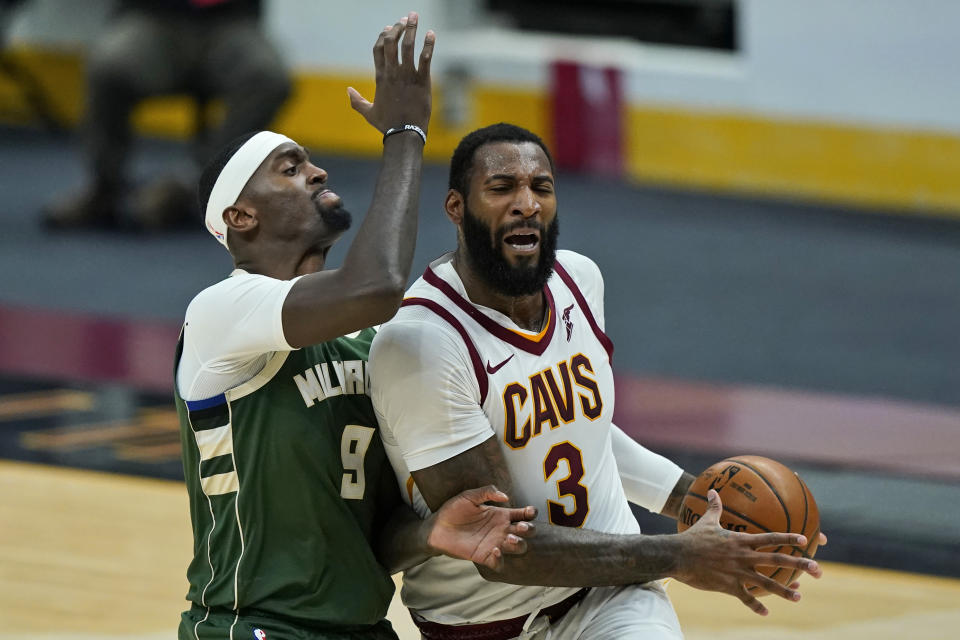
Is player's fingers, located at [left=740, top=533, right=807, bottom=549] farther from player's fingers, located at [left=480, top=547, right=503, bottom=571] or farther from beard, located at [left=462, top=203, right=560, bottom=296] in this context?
beard, located at [left=462, top=203, right=560, bottom=296]

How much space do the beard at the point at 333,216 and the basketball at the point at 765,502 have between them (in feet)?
3.73

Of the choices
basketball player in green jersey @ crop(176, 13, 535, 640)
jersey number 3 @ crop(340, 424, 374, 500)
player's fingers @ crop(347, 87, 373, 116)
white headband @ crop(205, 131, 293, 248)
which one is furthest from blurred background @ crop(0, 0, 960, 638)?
player's fingers @ crop(347, 87, 373, 116)

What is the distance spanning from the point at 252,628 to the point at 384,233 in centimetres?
104

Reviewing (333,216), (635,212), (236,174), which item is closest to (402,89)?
(333,216)

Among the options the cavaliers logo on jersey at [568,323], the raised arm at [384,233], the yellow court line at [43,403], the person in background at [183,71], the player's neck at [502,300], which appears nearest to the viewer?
the raised arm at [384,233]

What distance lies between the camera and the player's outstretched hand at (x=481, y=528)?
148 inches

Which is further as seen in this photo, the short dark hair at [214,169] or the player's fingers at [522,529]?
the short dark hair at [214,169]

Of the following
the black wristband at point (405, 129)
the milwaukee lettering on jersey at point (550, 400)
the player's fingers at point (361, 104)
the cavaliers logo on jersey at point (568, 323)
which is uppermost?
the player's fingers at point (361, 104)

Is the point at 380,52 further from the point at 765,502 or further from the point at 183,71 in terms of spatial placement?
the point at 183,71

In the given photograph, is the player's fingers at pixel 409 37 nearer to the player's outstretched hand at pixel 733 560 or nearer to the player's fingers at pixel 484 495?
the player's fingers at pixel 484 495

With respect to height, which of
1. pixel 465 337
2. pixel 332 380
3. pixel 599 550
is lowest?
pixel 599 550

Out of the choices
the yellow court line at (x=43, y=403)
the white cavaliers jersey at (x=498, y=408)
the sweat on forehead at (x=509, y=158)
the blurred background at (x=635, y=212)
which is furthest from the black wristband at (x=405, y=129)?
the yellow court line at (x=43, y=403)

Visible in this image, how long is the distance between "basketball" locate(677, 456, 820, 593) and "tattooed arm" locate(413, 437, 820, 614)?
16 cm

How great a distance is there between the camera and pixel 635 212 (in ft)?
43.6
